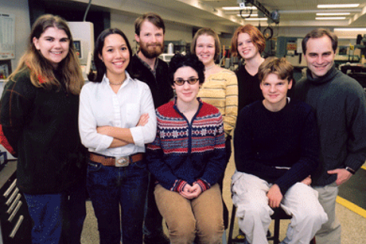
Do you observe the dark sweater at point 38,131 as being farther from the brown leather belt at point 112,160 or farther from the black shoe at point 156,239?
the black shoe at point 156,239

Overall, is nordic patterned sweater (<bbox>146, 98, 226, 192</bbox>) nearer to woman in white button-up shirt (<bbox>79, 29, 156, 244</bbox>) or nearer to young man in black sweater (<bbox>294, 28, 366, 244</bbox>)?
woman in white button-up shirt (<bbox>79, 29, 156, 244</bbox>)

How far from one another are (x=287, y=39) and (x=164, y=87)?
6884mm

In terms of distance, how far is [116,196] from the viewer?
153 cm

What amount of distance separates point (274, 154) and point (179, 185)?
608 mm

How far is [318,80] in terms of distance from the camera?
1700 millimetres

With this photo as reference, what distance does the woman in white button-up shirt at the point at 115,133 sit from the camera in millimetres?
1452

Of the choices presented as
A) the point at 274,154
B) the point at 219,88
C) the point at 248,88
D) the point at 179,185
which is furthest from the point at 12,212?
the point at 248,88

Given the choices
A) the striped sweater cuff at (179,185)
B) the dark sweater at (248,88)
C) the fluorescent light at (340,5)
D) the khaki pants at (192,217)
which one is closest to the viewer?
the khaki pants at (192,217)

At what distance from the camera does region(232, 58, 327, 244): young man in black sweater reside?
1.51m

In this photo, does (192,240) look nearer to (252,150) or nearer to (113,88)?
(252,150)

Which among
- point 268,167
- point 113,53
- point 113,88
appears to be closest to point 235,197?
point 268,167

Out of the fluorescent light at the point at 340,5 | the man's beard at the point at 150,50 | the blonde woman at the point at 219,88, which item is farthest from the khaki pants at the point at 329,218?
the fluorescent light at the point at 340,5

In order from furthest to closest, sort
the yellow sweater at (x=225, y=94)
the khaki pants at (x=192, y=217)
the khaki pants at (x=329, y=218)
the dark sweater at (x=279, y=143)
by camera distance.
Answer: the yellow sweater at (x=225, y=94)
the khaki pants at (x=329, y=218)
the dark sweater at (x=279, y=143)
the khaki pants at (x=192, y=217)

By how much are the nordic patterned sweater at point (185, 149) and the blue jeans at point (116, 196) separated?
0.36 feet
